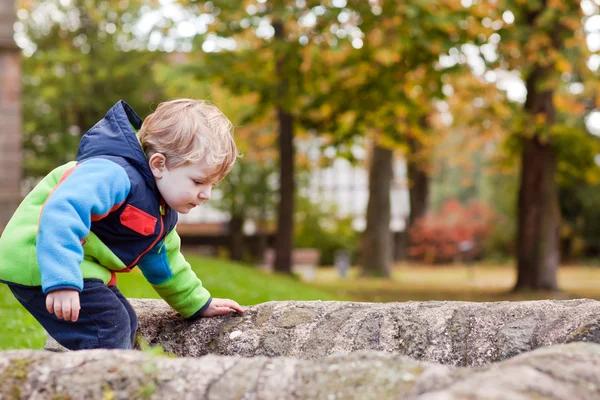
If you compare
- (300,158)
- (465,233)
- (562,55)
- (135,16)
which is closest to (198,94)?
(135,16)

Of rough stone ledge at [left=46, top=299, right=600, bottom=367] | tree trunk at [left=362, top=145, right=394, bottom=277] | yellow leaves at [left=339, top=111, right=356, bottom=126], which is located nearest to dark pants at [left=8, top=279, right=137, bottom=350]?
rough stone ledge at [left=46, top=299, right=600, bottom=367]

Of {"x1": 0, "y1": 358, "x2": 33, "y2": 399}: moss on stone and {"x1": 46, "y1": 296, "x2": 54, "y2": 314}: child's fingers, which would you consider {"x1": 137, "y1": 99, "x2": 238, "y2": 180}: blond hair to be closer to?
{"x1": 46, "y1": 296, "x2": 54, "y2": 314}: child's fingers

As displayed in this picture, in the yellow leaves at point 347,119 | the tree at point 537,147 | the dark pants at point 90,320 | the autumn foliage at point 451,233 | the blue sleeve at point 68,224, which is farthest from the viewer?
the autumn foliage at point 451,233

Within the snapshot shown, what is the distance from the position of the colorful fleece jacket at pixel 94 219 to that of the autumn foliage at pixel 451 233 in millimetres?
25020

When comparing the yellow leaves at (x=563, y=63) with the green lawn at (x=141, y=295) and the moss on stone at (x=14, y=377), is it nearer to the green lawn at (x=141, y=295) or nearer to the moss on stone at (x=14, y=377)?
the green lawn at (x=141, y=295)

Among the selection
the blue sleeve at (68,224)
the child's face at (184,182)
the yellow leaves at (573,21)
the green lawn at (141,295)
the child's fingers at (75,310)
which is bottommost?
the green lawn at (141,295)

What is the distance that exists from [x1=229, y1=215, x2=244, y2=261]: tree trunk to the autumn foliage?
6.39 m

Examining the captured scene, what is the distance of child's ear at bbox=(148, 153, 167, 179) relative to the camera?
8.73ft

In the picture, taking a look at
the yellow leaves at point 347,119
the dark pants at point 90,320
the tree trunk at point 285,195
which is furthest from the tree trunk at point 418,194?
the dark pants at point 90,320

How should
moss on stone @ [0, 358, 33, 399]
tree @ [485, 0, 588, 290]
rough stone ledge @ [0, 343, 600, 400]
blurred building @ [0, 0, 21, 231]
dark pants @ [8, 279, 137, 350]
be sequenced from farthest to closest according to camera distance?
blurred building @ [0, 0, 21, 231] < tree @ [485, 0, 588, 290] < dark pants @ [8, 279, 137, 350] < moss on stone @ [0, 358, 33, 399] < rough stone ledge @ [0, 343, 600, 400]

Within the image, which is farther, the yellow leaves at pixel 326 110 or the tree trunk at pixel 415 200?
the tree trunk at pixel 415 200

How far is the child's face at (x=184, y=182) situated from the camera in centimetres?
264

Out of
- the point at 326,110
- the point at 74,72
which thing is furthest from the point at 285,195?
the point at 74,72

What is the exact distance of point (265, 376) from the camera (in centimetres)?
166
